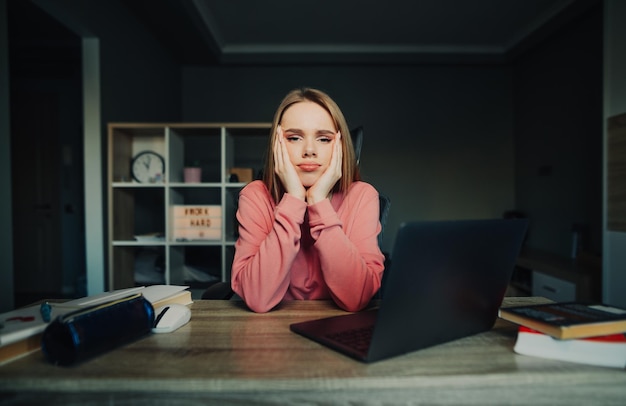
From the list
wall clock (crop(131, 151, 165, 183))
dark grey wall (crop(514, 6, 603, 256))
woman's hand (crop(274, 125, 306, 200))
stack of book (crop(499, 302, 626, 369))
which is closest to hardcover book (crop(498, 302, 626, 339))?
stack of book (crop(499, 302, 626, 369))

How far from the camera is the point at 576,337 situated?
63cm

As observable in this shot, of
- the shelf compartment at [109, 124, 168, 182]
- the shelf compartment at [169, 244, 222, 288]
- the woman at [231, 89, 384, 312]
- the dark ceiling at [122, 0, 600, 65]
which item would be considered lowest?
the shelf compartment at [169, 244, 222, 288]

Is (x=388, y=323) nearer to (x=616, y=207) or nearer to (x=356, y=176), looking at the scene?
(x=356, y=176)

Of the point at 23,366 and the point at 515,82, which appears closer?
the point at 23,366

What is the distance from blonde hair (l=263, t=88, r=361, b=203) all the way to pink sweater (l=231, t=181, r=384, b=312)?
31mm

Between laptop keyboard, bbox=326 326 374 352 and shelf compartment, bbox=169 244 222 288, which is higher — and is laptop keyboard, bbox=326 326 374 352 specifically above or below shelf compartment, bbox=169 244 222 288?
above

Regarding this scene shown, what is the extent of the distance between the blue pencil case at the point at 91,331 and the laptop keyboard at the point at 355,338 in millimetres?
349

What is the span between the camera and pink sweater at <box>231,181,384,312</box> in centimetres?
99

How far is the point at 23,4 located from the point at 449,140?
4152 mm

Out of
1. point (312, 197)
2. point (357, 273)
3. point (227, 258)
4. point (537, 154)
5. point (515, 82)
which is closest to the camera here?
point (357, 273)

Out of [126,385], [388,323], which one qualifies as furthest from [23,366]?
[388,323]

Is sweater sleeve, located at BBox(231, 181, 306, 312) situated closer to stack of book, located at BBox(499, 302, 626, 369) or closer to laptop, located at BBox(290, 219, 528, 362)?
laptop, located at BBox(290, 219, 528, 362)

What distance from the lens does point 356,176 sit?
4.67 ft

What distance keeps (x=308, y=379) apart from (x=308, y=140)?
0.77 meters
